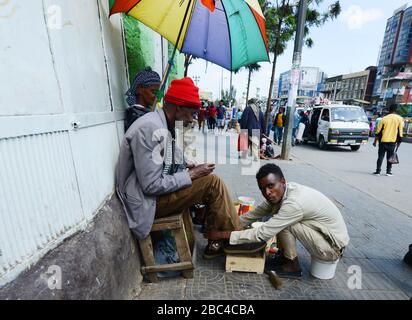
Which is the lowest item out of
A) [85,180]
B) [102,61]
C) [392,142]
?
[392,142]

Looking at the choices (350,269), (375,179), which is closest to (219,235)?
(350,269)

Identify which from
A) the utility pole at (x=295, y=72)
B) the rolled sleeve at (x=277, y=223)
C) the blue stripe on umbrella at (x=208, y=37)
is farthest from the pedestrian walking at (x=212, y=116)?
the rolled sleeve at (x=277, y=223)

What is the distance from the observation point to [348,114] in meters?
11.6

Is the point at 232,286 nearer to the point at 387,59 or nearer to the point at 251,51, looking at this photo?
the point at 251,51

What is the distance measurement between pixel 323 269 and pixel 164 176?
5.53 feet

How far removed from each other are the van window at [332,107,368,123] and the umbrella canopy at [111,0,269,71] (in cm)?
994

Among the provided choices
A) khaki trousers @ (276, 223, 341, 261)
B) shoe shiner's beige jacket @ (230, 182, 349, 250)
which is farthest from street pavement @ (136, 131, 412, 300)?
shoe shiner's beige jacket @ (230, 182, 349, 250)

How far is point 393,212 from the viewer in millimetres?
4215

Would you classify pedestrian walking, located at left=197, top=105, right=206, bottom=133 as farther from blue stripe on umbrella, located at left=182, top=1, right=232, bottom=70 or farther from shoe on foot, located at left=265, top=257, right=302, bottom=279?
shoe on foot, located at left=265, top=257, right=302, bottom=279

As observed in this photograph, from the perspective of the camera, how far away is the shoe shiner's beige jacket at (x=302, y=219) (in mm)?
2109

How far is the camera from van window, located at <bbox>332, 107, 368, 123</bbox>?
37.3 ft
